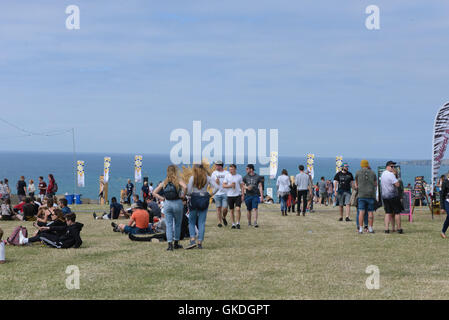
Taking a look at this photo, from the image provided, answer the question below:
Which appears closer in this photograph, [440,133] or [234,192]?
[234,192]

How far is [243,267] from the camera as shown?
31.1 ft

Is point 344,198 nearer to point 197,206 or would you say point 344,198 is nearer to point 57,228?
point 197,206

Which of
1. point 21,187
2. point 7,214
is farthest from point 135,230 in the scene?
point 21,187

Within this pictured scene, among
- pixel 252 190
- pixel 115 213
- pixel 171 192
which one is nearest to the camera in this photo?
pixel 171 192

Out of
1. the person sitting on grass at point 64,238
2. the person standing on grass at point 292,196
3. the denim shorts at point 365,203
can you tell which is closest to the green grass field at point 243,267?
the person sitting on grass at point 64,238

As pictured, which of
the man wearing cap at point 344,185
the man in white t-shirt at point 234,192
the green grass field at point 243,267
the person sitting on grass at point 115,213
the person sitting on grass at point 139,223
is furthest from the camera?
the person sitting on grass at point 115,213

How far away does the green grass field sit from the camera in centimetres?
751

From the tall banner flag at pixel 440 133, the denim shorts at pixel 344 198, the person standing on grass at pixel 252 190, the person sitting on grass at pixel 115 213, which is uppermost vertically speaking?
the tall banner flag at pixel 440 133

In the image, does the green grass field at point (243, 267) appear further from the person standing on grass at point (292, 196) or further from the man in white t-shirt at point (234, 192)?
the person standing on grass at point (292, 196)

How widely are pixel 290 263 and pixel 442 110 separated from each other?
1419 centimetres

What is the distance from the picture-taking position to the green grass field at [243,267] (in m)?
7.51

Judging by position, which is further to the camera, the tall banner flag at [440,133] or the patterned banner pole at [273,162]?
the patterned banner pole at [273,162]

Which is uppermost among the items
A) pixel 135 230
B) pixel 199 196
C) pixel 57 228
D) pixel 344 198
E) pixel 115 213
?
pixel 199 196
